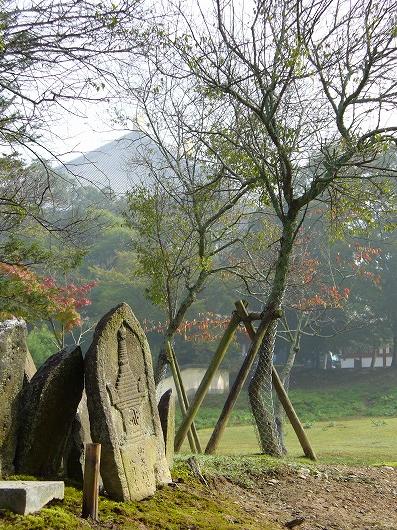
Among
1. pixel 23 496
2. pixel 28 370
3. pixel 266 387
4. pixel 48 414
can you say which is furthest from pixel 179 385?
pixel 23 496

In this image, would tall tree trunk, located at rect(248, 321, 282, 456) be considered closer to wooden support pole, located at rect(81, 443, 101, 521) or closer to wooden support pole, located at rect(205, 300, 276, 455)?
wooden support pole, located at rect(205, 300, 276, 455)

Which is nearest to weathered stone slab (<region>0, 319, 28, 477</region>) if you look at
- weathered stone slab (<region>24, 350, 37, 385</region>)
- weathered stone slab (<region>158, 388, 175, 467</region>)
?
weathered stone slab (<region>24, 350, 37, 385</region>)

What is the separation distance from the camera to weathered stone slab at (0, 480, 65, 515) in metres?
4.99

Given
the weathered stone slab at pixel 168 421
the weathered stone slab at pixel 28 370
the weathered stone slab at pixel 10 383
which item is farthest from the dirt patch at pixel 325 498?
the weathered stone slab at pixel 10 383

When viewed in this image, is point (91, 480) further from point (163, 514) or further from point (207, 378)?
point (207, 378)

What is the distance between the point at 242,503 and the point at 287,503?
0.67m

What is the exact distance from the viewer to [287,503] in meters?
7.79

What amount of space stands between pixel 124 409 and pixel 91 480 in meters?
0.98

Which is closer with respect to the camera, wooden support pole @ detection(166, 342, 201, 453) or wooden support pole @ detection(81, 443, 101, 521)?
wooden support pole @ detection(81, 443, 101, 521)

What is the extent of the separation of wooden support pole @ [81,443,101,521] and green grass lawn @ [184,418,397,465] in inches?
538

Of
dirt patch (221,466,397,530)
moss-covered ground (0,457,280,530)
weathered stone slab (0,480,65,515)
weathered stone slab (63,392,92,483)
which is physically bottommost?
dirt patch (221,466,397,530)

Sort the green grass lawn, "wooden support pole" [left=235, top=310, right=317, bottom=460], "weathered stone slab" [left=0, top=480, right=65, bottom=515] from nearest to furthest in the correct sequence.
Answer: "weathered stone slab" [left=0, top=480, right=65, bottom=515] < "wooden support pole" [left=235, top=310, right=317, bottom=460] < the green grass lawn

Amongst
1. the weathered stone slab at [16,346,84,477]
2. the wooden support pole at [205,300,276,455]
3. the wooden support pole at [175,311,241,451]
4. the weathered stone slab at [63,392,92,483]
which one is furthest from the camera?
the wooden support pole at [175,311,241,451]

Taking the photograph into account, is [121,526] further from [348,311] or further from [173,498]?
[348,311]
